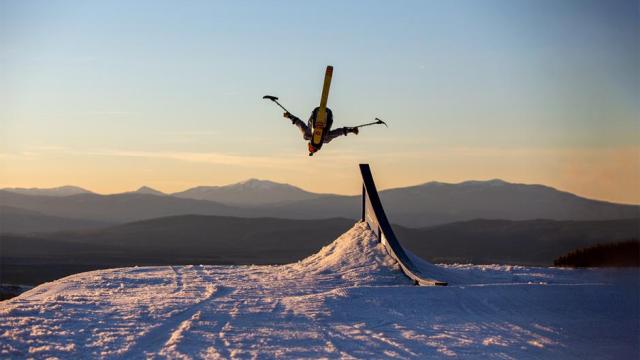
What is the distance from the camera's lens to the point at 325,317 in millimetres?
17078

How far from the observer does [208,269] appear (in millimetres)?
25781

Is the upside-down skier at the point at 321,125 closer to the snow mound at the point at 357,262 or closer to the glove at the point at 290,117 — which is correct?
the glove at the point at 290,117

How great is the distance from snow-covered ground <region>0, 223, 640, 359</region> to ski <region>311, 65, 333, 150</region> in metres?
3.95

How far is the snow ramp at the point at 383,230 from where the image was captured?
70.6ft

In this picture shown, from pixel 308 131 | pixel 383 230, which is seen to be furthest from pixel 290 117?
pixel 383 230

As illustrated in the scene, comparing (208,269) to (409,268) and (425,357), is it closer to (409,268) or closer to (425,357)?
(409,268)

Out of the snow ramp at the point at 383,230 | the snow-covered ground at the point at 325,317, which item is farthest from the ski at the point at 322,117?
the snow ramp at the point at 383,230

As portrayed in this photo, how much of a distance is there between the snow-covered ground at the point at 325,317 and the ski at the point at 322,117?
3.95 m

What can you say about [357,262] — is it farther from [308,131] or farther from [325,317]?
[325,317]

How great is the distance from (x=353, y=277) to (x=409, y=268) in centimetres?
159

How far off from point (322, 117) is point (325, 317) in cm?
578

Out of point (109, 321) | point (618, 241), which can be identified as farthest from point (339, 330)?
point (618, 241)

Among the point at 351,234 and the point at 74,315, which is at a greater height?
the point at 351,234

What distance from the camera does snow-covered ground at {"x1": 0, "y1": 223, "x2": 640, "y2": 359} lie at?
1453 cm
